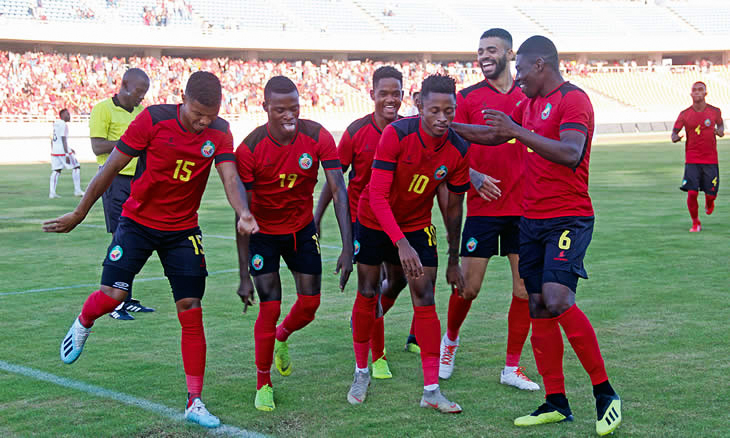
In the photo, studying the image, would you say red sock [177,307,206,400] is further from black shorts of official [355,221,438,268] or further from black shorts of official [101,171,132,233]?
black shorts of official [101,171,132,233]

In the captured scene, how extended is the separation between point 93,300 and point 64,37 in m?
41.6

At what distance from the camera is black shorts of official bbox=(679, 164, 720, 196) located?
13.9 m

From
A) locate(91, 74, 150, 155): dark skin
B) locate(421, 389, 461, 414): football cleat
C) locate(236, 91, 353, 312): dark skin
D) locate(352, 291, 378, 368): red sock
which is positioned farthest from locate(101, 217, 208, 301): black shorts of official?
locate(91, 74, 150, 155): dark skin

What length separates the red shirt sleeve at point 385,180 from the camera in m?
5.25

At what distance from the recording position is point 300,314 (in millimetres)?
5816

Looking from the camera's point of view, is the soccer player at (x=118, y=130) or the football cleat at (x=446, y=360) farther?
the soccer player at (x=118, y=130)

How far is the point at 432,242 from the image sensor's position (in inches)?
222

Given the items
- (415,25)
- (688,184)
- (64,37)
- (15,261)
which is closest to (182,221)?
(15,261)

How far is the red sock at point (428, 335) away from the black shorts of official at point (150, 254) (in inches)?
53.1

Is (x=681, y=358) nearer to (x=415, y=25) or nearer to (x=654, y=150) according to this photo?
(x=654, y=150)

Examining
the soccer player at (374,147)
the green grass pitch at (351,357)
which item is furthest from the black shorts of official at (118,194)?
the soccer player at (374,147)

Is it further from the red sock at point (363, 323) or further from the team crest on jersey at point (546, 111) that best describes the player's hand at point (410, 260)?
the team crest on jersey at point (546, 111)

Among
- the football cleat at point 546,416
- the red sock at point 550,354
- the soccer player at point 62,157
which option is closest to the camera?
the football cleat at point 546,416

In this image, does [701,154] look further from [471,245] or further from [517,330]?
[517,330]
